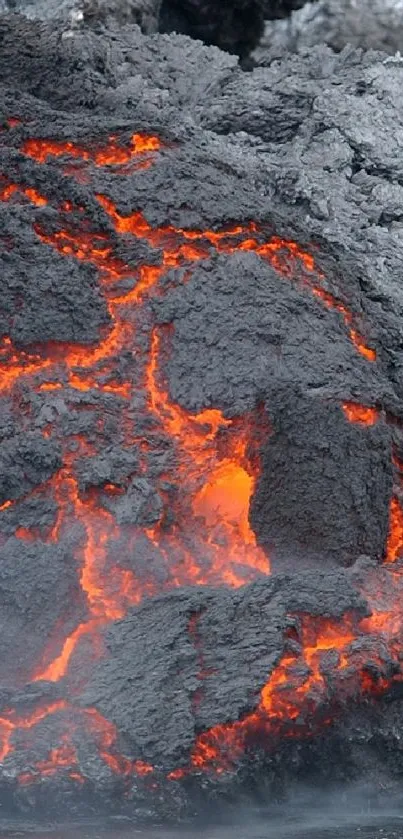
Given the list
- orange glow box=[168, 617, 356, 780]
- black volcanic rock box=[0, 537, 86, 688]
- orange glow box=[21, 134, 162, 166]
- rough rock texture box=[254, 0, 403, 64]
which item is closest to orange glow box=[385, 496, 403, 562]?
orange glow box=[168, 617, 356, 780]

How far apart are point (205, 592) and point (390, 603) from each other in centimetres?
74

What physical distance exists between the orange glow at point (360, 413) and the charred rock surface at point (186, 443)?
0.01 meters

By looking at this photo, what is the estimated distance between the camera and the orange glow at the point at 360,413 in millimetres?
6438

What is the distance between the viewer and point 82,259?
6.61m

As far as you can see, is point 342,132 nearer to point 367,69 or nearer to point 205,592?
point 367,69

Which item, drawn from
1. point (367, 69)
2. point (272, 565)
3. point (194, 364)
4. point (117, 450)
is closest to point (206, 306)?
point (194, 364)

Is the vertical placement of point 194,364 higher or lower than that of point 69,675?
higher

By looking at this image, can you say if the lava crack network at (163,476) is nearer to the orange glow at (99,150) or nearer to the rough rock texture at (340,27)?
the orange glow at (99,150)

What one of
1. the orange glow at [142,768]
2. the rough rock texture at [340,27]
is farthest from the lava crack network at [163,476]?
the rough rock texture at [340,27]

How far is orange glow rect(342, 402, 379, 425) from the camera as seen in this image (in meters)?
6.44

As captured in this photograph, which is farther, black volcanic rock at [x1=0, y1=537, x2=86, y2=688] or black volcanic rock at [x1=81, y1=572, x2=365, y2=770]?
black volcanic rock at [x1=0, y1=537, x2=86, y2=688]

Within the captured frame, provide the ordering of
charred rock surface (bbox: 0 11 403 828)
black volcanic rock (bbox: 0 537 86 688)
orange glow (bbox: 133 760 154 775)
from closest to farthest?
1. orange glow (bbox: 133 760 154 775)
2. charred rock surface (bbox: 0 11 403 828)
3. black volcanic rock (bbox: 0 537 86 688)

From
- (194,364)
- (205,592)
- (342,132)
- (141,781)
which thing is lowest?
(141,781)

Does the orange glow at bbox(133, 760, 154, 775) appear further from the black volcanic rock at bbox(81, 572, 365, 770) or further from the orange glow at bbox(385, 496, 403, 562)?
the orange glow at bbox(385, 496, 403, 562)
